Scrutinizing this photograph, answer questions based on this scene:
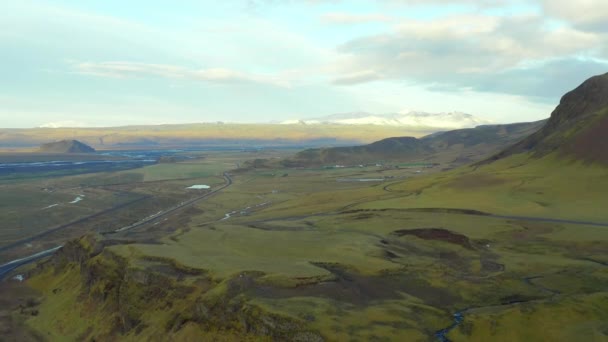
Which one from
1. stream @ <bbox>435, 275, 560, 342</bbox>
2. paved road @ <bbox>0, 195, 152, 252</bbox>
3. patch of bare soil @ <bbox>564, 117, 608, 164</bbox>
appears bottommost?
paved road @ <bbox>0, 195, 152, 252</bbox>

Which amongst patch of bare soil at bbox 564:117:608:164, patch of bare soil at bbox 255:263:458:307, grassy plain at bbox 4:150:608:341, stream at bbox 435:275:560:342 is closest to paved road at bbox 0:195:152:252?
grassy plain at bbox 4:150:608:341

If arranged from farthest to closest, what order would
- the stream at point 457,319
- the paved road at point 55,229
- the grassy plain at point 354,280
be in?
the paved road at point 55,229 → the grassy plain at point 354,280 → the stream at point 457,319

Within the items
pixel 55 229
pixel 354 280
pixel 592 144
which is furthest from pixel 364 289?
pixel 592 144

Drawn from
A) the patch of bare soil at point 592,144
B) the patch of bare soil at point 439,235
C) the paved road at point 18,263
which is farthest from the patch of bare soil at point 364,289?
the patch of bare soil at point 592,144

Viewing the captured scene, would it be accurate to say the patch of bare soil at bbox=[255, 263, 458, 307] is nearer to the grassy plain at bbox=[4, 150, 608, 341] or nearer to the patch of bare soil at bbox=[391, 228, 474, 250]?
the grassy plain at bbox=[4, 150, 608, 341]

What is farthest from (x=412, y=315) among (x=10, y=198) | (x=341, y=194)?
(x=10, y=198)

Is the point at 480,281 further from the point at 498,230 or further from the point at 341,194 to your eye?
the point at 341,194

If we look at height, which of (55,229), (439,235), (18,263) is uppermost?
(439,235)

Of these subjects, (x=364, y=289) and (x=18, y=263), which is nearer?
(x=364, y=289)

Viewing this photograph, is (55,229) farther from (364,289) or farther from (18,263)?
(364,289)

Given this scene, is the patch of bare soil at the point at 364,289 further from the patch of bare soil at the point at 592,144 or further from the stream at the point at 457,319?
the patch of bare soil at the point at 592,144

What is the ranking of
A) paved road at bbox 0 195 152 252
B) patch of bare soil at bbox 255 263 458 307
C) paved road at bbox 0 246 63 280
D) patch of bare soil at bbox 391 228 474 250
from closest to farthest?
patch of bare soil at bbox 255 263 458 307
patch of bare soil at bbox 391 228 474 250
paved road at bbox 0 246 63 280
paved road at bbox 0 195 152 252

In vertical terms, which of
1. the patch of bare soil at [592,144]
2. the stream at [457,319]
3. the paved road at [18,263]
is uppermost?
the patch of bare soil at [592,144]
